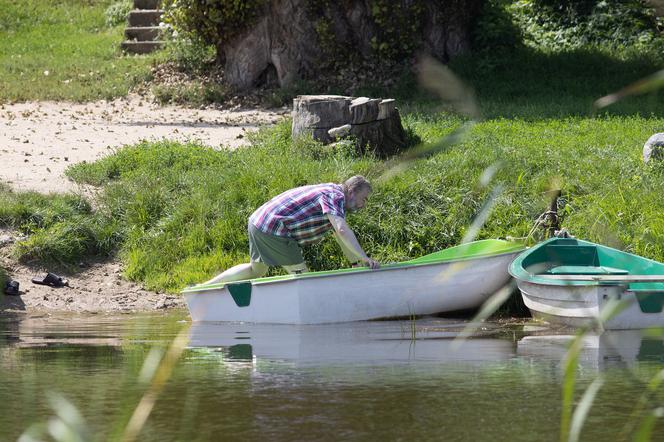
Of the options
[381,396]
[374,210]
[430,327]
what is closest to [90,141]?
[374,210]

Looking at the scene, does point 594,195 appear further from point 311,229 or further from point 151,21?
point 151,21

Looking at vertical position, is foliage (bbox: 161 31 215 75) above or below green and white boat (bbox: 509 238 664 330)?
above

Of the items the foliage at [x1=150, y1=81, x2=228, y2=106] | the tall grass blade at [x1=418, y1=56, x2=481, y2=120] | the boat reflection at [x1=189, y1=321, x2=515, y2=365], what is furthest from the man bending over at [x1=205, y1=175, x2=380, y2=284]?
the foliage at [x1=150, y1=81, x2=228, y2=106]

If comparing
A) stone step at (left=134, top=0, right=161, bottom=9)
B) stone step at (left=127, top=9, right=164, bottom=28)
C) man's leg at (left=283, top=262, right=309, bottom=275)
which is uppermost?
stone step at (left=134, top=0, right=161, bottom=9)

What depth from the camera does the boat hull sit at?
9742 mm

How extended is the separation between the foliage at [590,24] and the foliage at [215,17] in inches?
219

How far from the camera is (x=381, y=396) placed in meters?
6.62

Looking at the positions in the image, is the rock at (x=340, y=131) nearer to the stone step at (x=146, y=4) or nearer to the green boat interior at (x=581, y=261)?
the green boat interior at (x=581, y=261)

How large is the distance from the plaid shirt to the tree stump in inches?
169

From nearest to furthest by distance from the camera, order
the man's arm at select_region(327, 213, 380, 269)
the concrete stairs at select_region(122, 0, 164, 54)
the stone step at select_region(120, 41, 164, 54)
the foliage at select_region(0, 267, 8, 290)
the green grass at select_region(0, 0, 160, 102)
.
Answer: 1. the man's arm at select_region(327, 213, 380, 269)
2. the foliage at select_region(0, 267, 8, 290)
3. the green grass at select_region(0, 0, 160, 102)
4. the stone step at select_region(120, 41, 164, 54)
5. the concrete stairs at select_region(122, 0, 164, 54)

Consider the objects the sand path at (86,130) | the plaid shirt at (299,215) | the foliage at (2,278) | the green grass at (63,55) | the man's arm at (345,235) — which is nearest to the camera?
the man's arm at (345,235)

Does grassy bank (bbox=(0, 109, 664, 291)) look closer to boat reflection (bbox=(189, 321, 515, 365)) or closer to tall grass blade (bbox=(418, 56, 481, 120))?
boat reflection (bbox=(189, 321, 515, 365))

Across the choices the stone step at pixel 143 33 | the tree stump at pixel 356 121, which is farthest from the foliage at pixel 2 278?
the stone step at pixel 143 33

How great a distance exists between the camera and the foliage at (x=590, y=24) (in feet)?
67.8
